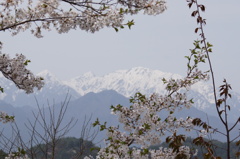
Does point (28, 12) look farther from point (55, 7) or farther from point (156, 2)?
point (156, 2)

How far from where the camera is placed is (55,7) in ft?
24.7

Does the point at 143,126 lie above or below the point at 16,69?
below

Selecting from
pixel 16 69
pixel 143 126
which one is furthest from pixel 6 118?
pixel 143 126

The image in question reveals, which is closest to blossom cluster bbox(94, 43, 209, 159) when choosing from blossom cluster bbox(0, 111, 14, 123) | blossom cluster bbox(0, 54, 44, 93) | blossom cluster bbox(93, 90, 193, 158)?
blossom cluster bbox(93, 90, 193, 158)

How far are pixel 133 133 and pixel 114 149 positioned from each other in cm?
73

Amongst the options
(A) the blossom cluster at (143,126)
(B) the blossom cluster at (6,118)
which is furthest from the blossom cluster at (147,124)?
(B) the blossom cluster at (6,118)

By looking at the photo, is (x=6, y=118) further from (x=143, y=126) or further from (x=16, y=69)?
(x=143, y=126)

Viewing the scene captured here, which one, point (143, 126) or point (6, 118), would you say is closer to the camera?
point (143, 126)

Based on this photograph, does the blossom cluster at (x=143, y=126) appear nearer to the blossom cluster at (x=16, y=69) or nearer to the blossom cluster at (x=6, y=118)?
the blossom cluster at (x=16, y=69)

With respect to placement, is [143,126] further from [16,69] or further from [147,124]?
[16,69]

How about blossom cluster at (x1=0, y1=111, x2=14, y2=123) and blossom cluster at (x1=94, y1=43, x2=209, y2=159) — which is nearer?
blossom cluster at (x1=94, y1=43, x2=209, y2=159)

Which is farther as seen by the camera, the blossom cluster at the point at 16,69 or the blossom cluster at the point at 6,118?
the blossom cluster at the point at 6,118

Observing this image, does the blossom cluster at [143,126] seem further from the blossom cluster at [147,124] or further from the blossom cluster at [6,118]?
the blossom cluster at [6,118]

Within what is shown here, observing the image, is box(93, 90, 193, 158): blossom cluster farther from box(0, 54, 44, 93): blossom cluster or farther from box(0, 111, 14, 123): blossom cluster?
box(0, 111, 14, 123): blossom cluster
